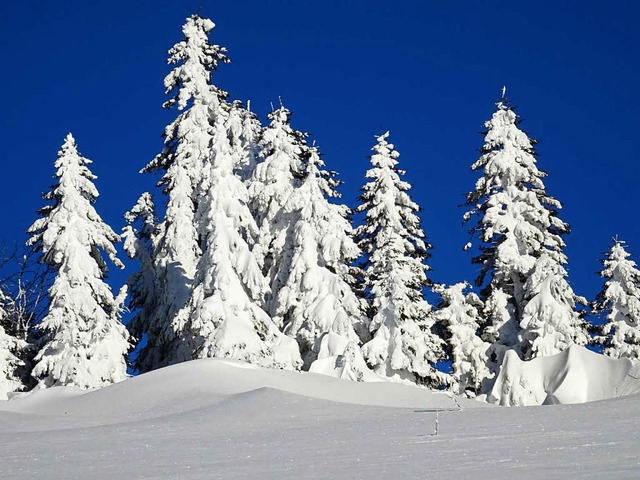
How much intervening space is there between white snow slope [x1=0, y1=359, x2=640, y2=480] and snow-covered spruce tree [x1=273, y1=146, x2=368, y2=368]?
11.2 metres

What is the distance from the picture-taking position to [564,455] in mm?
7602

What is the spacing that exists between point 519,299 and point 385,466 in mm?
24344

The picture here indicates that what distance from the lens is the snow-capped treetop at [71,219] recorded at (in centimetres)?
2670

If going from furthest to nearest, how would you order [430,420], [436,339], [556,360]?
[436,339] → [556,360] → [430,420]

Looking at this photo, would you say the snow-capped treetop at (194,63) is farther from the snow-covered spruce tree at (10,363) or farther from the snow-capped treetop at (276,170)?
the snow-covered spruce tree at (10,363)

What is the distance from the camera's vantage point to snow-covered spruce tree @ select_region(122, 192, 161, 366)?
33.0 metres

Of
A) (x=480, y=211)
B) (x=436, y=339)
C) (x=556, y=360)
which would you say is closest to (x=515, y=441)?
(x=556, y=360)

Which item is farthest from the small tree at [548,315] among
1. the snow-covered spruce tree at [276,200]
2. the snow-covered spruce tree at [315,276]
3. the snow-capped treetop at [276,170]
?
the snow-capped treetop at [276,170]

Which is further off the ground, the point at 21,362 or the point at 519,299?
the point at 519,299

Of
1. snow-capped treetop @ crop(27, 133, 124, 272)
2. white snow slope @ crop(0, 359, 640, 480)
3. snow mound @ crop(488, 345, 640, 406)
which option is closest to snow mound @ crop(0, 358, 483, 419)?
white snow slope @ crop(0, 359, 640, 480)

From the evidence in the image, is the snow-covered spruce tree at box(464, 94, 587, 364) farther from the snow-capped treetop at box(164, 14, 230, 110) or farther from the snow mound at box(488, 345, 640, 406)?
the snow-capped treetop at box(164, 14, 230, 110)

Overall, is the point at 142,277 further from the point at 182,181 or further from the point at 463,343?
the point at 463,343

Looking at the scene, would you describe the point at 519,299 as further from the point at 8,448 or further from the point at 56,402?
the point at 8,448

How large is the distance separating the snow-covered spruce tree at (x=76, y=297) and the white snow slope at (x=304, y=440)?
8.29 meters
